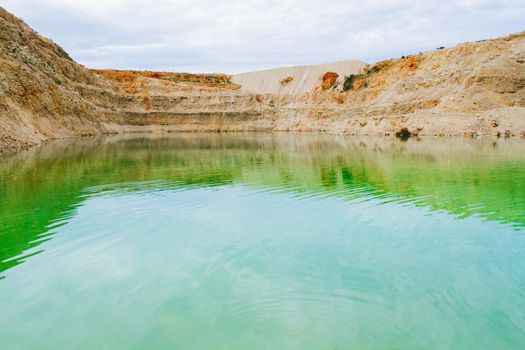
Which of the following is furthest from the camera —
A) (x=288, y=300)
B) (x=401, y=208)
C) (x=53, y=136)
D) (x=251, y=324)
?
(x=53, y=136)

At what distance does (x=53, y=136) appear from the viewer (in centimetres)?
4700

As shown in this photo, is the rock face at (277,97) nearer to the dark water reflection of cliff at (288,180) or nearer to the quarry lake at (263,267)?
the dark water reflection of cliff at (288,180)

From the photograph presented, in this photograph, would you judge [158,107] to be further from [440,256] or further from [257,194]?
[440,256]

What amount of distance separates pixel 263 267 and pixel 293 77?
99.0 metres

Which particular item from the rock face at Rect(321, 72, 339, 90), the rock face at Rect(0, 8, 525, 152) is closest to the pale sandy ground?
the rock face at Rect(0, 8, 525, 152)

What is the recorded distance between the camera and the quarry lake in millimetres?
5496

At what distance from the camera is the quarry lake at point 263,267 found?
5496 mm

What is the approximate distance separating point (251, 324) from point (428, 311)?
234 centimetres

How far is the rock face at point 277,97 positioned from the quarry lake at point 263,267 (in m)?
24.0

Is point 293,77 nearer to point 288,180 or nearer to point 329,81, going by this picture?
point 329,81

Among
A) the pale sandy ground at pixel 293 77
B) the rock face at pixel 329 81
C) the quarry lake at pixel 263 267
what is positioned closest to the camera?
the quarry lake at pixel 263 267

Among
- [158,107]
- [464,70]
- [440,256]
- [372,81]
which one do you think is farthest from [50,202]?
[158,107]

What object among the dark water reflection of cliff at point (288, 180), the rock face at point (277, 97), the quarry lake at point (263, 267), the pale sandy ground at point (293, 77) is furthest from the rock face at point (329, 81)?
the quarry lake at point (263, 267)

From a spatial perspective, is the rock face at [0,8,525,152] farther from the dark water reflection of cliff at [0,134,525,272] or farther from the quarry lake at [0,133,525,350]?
the quarry lake at [0,133,525,350]
